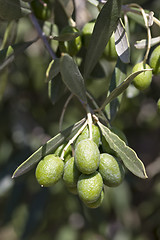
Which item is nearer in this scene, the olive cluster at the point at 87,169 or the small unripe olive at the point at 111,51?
the olive cluster at the point at 87,169

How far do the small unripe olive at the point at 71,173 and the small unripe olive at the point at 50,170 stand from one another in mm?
20

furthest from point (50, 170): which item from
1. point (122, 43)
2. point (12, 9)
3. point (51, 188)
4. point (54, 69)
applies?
point (51, 188)

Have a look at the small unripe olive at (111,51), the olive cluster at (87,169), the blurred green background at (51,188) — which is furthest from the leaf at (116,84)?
the blurred green background at (51,188)

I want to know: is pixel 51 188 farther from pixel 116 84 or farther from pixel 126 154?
pixel 126 154

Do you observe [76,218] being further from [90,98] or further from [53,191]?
[90,98]

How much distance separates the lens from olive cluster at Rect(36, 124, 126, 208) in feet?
3.22

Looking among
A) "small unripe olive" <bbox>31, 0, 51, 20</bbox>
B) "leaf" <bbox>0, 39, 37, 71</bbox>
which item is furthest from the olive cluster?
"small unripe olive" <bbox>31, 0, 51, 20</bbox>

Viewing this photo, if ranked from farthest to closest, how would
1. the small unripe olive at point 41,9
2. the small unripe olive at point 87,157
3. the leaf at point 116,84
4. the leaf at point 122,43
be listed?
the small unripe olive at point 41,9
the leaf at point 116,84
the leaf at point 122,43
the small unripe olive at point 87,157

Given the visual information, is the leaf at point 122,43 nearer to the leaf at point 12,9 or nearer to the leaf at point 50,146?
the leaf at point 50,146

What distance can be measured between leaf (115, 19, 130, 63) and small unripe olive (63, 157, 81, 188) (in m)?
0.32

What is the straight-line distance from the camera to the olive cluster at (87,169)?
0.98m

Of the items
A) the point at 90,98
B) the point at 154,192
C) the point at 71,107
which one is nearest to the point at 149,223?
the point at 154,192

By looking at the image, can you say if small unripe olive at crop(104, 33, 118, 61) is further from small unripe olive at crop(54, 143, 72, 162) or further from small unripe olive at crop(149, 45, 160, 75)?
small unripe olive at crop(54, 143, 72, 162)

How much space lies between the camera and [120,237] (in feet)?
9.25
